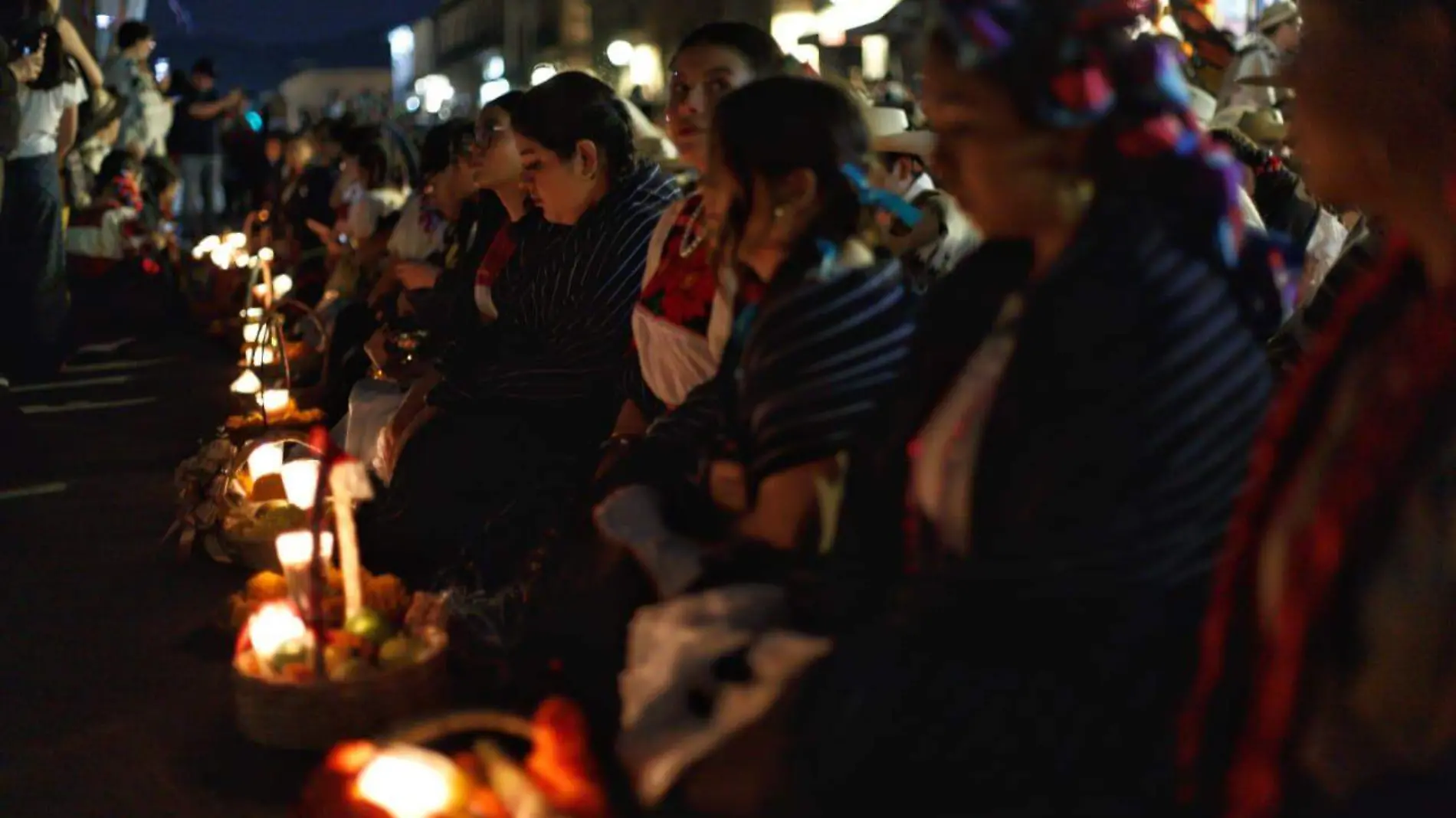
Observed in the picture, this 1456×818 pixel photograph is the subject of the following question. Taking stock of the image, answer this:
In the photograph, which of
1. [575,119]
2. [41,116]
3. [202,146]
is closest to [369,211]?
[41,116]

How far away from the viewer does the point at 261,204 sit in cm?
1381

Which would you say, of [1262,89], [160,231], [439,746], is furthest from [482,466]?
[160,231]

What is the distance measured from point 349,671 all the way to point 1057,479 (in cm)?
207

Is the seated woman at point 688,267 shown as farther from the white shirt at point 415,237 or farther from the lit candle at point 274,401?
the white shirt at point 415,237

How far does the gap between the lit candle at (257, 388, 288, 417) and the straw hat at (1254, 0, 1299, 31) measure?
13.3ft

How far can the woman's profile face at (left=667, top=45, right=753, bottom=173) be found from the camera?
3422 mm

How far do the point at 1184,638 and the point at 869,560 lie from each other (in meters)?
0.46

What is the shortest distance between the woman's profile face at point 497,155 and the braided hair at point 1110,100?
3.08 m

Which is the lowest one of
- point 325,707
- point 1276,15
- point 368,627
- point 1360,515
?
point 325,707

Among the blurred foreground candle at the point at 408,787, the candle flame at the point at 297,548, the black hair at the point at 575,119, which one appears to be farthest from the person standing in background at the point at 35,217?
the blurred foreground candle at the point at 408,787

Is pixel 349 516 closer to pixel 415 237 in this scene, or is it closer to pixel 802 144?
pixel 802 144

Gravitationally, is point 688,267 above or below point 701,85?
below

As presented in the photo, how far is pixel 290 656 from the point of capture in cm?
325

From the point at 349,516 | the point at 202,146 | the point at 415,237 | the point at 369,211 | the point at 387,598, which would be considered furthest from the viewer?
the point at 202,146
